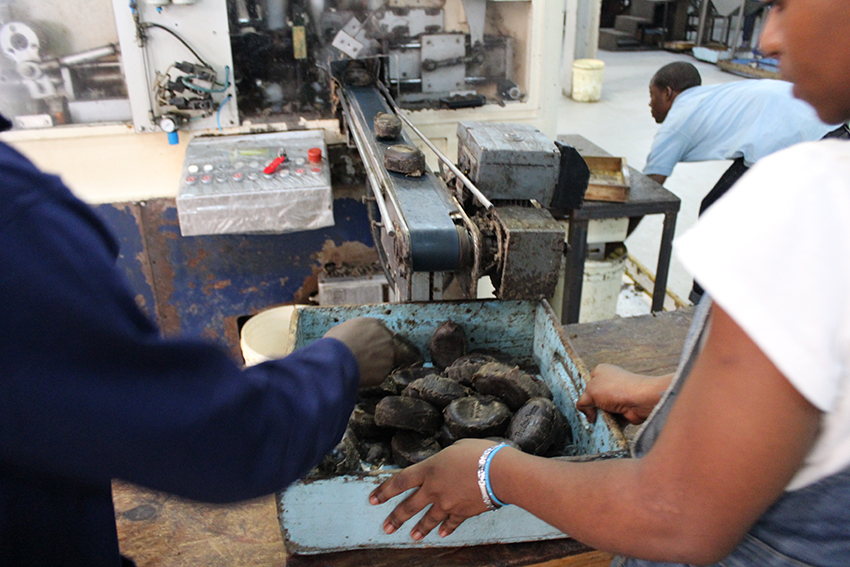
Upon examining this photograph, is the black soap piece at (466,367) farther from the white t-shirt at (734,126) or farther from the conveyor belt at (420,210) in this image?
the white t-shirt at (734,126)

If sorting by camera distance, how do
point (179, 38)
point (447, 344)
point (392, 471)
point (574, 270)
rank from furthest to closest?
point (574, 270)
point (179, 38)
point (447, 344)
point (392, 471)

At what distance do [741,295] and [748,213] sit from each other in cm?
7

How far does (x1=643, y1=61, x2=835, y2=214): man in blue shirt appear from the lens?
2854mm

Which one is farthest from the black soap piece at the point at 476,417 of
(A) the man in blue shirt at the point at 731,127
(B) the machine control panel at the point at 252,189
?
(A) the man in blue shirt at the point at 731,127

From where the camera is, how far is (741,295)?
19.5 inches

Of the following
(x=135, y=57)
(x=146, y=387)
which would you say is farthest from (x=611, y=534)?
(x=135, y=57)

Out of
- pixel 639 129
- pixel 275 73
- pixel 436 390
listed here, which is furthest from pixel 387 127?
pixel 639 129

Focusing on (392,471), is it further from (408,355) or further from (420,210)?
(420,210)

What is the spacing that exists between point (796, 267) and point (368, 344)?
65cm

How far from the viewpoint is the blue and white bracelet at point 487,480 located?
2.71ft

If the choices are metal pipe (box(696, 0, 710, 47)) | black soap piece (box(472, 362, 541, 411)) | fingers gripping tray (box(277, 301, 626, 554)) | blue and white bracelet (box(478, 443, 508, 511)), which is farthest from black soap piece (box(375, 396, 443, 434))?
metal pipe (box(696, 0, 710, 47))

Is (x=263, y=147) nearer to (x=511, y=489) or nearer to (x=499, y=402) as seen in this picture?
(x=499, y=402)

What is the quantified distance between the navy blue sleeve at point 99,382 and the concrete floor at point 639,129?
3682 millimetres

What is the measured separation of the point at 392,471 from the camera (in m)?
0.96
